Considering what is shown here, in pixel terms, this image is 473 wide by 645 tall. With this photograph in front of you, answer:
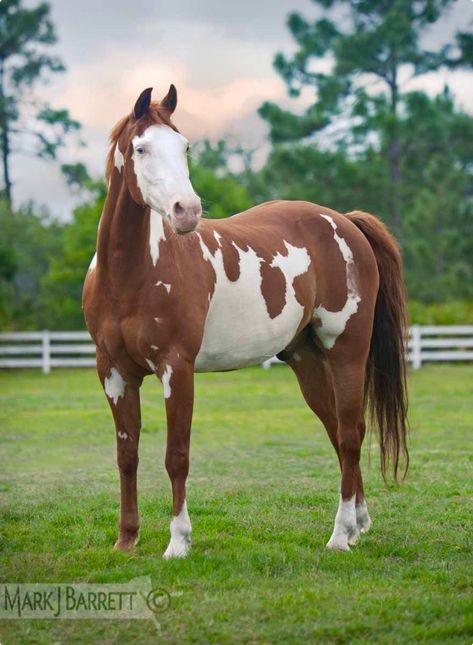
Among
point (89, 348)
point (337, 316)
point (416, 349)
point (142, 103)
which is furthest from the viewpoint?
point (89, 348)

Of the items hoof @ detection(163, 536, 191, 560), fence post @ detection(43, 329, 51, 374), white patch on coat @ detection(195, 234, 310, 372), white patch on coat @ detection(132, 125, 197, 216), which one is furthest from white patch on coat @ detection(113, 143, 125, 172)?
fence post @ detection(43, 329, 51, 374)

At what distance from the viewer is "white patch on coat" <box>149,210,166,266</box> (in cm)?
478

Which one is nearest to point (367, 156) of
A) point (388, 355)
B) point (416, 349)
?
point (416, 349)

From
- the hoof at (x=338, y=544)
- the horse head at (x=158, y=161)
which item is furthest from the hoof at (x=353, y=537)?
the horse head at (x=158, y=161)

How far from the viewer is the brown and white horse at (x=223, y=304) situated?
15.3ft

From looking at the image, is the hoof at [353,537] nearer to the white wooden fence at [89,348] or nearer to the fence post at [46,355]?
the white wooden fence at [89,348]

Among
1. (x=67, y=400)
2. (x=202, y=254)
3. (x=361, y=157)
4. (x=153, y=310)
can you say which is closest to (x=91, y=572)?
(x=153, y=310)

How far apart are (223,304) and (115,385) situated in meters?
0.78

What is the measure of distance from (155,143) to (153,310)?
89cm

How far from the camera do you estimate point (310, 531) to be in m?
5.54

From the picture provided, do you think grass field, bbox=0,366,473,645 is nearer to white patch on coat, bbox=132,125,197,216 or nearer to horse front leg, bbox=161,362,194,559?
horse front leg, bbox=161,362,194,559

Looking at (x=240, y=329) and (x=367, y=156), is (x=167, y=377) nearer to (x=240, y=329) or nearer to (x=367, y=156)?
(x=240, y=329)

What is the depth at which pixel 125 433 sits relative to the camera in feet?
16.4

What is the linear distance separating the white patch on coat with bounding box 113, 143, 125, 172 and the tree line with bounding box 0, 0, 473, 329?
67.8 ft
